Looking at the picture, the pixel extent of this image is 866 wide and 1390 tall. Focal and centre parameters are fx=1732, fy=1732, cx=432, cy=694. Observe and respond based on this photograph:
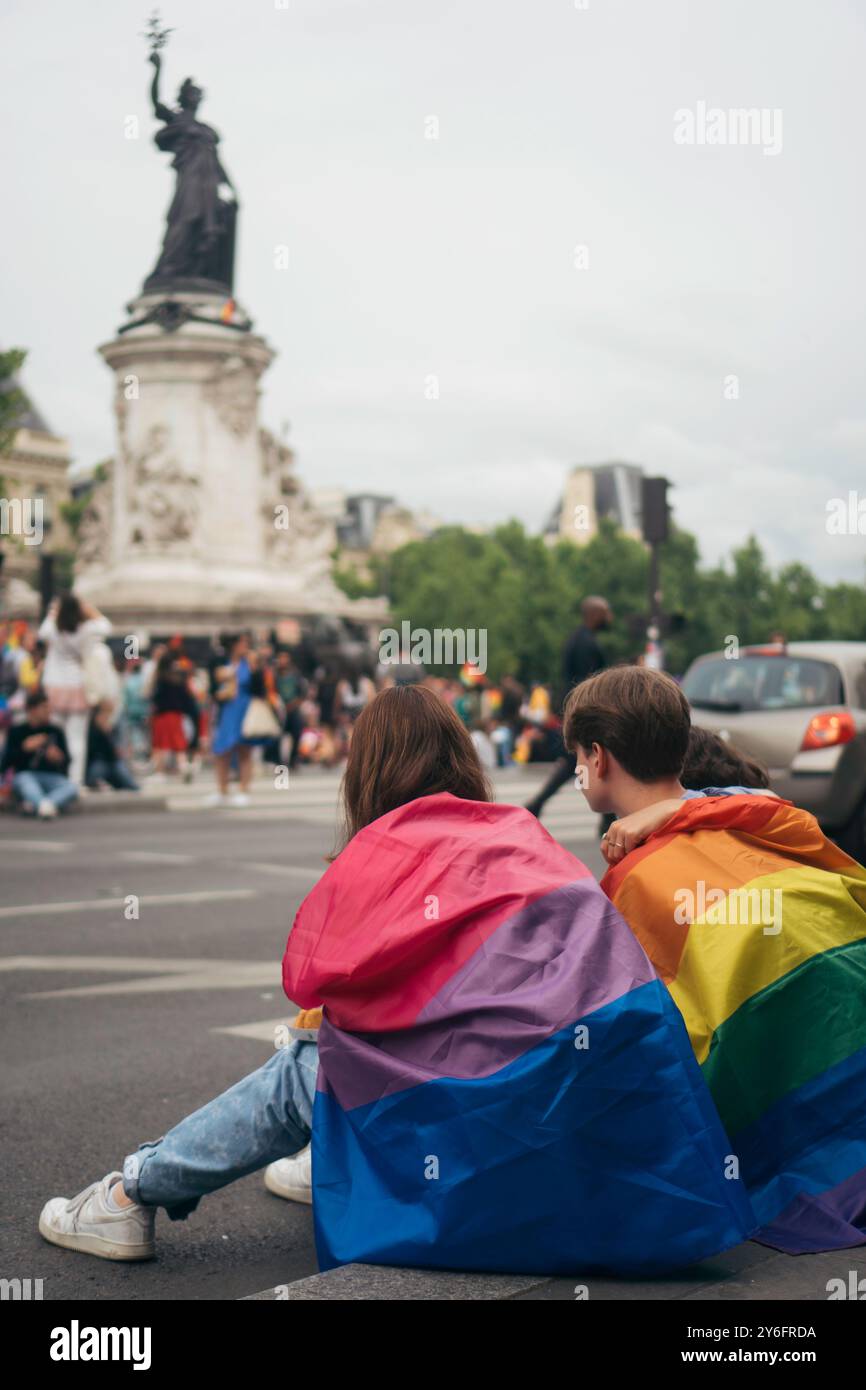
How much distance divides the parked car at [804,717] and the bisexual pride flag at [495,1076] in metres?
8.05

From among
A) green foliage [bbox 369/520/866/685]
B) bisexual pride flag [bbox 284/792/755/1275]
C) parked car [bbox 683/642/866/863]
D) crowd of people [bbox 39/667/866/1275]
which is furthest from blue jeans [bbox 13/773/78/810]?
green foliage [bbox 369/520/866/685]

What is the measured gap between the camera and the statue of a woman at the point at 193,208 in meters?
31.6

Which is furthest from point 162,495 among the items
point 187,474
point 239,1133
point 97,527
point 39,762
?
point 239,1133

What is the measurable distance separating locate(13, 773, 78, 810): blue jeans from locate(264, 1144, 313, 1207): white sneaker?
10.8 metres

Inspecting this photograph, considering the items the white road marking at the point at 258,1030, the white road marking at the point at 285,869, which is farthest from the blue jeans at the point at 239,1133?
the white road marking at the point at 285,869

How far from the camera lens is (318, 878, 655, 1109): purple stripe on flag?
3027mm

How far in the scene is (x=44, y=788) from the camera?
48.5ft

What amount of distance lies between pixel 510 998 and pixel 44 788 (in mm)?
12249

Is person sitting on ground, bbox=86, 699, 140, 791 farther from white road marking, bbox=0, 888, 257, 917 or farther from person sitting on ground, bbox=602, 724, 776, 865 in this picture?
person sitting on ground, bbox=602, 724, 776, 865

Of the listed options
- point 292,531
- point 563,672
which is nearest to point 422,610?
point 292,531

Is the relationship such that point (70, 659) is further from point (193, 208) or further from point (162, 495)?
point (193, 208)

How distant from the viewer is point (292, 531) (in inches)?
1401
